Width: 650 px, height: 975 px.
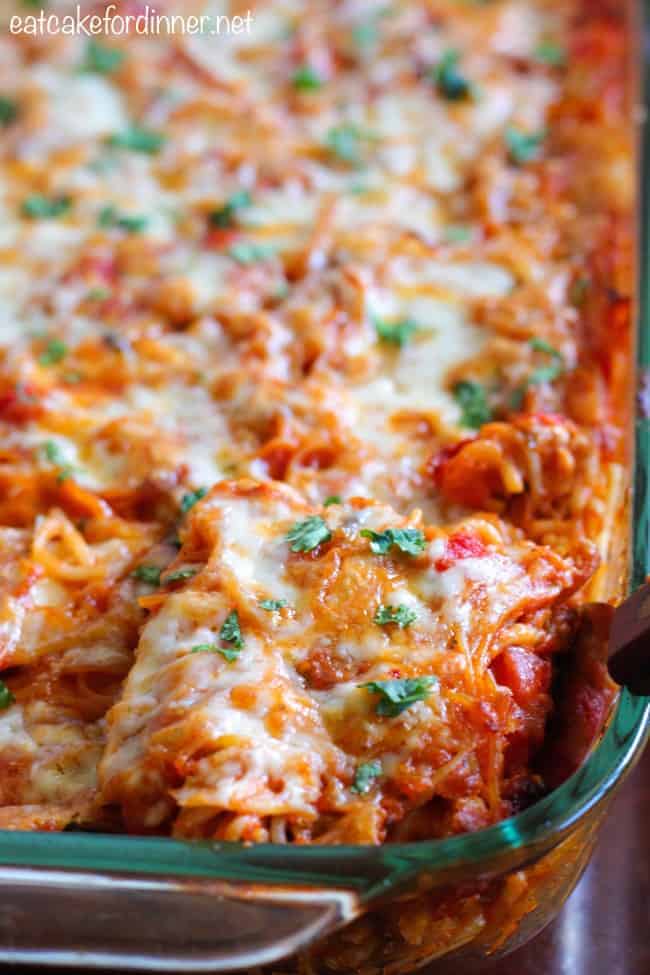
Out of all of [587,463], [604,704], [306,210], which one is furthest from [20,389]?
[604,704]

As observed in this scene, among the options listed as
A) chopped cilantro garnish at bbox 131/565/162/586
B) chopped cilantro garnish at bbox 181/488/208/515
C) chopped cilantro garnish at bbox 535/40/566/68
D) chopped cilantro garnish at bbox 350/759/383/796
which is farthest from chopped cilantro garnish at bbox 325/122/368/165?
chopped cilantro garnish at bbox 350/759/383/796

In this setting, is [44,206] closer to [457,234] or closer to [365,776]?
[457,234]

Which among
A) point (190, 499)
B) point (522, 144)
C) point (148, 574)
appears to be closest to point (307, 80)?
point (522, 144)

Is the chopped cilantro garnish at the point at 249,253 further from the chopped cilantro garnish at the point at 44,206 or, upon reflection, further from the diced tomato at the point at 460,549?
the diced tomato at the point at 460,549

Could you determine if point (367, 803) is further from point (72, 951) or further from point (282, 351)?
point (282, 351)

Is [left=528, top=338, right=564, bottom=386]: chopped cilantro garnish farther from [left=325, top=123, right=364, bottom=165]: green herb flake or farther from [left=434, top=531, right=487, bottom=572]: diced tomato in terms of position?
[left=325, top=123, right=364, bottom=165]: green herb flake

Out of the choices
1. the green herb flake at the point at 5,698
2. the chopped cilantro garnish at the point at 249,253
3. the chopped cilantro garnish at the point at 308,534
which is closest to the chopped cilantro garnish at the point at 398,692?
the chopped cilantro garnish at the point at 308,534
